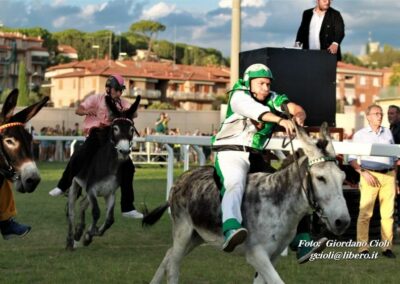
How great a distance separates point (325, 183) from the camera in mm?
6809

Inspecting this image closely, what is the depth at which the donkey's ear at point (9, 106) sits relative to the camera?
25.1 feet

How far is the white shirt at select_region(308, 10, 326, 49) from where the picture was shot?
12.1 m

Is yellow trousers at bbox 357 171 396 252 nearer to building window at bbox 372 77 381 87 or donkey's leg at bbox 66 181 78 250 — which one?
donkey's leg at bbox 66 181 78 250

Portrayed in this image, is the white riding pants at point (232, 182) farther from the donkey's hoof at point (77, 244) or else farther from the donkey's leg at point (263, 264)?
the donkey's hoof at point (77, 244)

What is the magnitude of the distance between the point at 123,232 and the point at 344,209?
7499 mm

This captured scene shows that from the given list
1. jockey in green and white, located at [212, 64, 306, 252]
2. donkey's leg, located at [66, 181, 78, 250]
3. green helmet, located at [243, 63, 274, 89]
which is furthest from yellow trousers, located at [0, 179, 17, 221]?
donkey's leg, located at [66, 181, 78, 250]

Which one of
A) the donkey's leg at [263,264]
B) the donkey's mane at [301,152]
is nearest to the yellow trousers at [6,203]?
the donkey's leg at [263,264]

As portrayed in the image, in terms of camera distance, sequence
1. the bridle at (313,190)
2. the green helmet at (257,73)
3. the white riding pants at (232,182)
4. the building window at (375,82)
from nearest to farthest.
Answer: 1. the bridle at (313,190)
2. the white riding pants at (232,182)
3. the green helmet at (257,73)
4. the building window at (375,82)

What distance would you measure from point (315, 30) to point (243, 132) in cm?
492

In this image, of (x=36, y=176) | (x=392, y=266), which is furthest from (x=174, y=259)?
(x=392, y=266)

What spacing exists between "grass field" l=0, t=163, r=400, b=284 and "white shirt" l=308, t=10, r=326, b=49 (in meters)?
2.99

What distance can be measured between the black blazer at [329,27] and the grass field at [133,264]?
2989 millimetres

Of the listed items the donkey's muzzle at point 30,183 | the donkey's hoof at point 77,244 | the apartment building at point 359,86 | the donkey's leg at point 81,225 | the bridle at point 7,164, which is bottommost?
the donkey's hoof at point 77,244

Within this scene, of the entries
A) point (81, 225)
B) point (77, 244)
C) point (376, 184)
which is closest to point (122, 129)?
point (81, 225)
